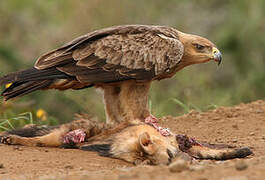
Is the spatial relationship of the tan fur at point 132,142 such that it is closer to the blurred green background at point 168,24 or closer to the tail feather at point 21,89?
the tail feather at point 21,89

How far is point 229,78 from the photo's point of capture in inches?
659

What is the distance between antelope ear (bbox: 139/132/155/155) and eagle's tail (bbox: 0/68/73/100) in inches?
47.9

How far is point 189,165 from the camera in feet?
15.1

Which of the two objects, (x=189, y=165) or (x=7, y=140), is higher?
(x=189, y=165)

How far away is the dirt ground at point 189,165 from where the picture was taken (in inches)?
159

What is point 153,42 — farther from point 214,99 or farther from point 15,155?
point 214,99

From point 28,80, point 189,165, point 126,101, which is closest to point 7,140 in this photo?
point 28,80

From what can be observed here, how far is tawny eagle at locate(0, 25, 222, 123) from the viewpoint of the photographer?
242 inches

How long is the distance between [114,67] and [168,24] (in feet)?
36.9

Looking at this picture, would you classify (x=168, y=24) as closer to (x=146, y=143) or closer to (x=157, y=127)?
(x=157, y=127)

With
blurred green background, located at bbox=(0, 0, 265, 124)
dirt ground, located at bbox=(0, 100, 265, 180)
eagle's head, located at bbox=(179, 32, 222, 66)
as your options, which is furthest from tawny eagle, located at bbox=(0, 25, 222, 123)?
blurred green background, located at bbox=(0, 0, 265, 124)

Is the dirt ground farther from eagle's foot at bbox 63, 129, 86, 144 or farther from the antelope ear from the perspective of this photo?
the antelope ear

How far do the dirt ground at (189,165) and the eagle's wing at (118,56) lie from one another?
966 millimetres

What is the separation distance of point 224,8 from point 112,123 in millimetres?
14240
